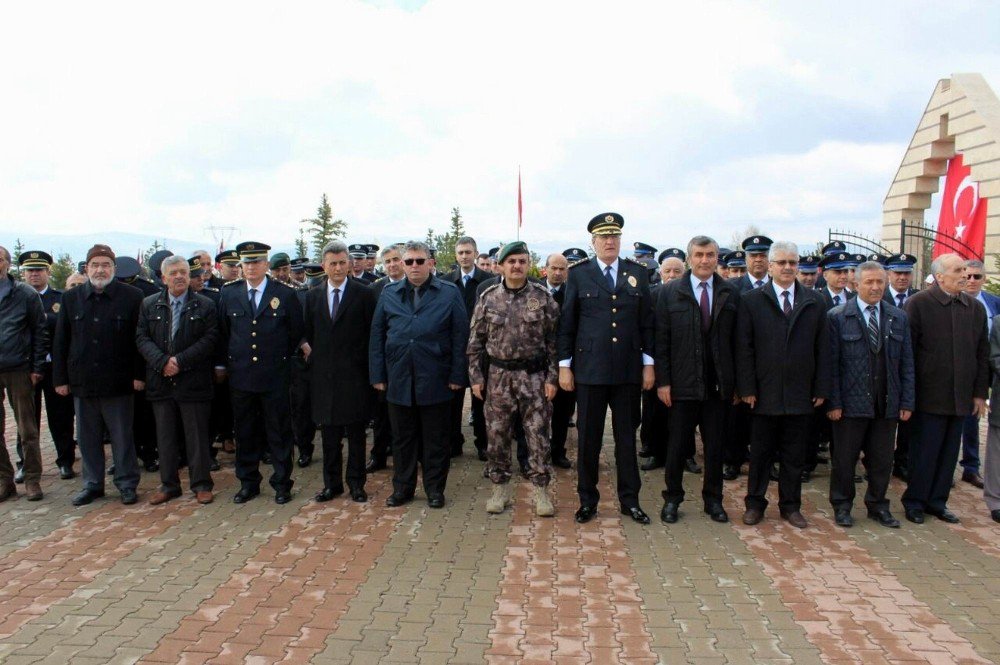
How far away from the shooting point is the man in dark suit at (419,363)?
596 cm

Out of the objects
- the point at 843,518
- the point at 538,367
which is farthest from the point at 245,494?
the point at 843,518

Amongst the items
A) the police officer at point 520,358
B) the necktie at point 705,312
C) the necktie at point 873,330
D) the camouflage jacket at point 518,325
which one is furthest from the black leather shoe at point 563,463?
the necktie at point 873,330

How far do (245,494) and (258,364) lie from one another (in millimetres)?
1137

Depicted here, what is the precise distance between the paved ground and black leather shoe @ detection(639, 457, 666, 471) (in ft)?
3.52

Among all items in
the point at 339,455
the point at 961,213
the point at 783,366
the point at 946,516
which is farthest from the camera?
the point at 961,213

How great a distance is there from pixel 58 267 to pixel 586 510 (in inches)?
1412

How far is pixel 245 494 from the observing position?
625 centimetres

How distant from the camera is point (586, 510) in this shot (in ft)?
18.6

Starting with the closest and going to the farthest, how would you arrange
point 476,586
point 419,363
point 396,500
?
point 476,586 < point 419,363 < point 396,500

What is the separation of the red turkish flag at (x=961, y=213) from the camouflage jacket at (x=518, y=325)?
1166cm

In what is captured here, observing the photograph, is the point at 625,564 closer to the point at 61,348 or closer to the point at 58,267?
the point at 61,348

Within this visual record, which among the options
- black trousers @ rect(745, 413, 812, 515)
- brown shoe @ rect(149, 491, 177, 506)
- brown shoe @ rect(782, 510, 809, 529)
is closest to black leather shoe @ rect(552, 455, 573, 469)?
black trousers @ rect(745, 413, 812, 515)

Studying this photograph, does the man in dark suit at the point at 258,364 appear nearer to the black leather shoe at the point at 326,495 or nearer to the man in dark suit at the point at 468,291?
the black leather shoe at the point at 326,495

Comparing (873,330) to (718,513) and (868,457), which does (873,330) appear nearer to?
(868,457)
